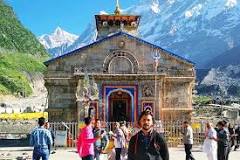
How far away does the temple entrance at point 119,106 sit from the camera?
3388 cm

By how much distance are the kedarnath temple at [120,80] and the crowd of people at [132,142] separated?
45.3 feet

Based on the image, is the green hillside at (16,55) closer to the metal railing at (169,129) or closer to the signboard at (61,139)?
the metal railing at (169,129)

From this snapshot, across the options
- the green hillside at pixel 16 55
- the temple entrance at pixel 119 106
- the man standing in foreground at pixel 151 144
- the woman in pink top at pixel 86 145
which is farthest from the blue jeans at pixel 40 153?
the green hillside at pixel 16 55

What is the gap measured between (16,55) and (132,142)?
12011 centimetres

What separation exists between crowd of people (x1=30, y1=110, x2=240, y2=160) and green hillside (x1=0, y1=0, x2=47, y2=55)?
112 m

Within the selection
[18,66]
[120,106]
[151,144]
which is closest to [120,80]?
[120,106]

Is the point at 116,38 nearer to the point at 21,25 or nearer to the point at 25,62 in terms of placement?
the point at 25,62

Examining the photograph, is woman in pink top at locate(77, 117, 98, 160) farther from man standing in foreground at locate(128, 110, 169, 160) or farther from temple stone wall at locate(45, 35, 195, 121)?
temple stone wall at locate(45, 35, 195, 121)

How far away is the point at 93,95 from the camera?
3312 centimetres

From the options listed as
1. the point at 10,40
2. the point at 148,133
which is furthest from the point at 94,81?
the point at 10,40

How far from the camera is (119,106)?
34719 mm

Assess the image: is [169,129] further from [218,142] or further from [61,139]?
[218,142]

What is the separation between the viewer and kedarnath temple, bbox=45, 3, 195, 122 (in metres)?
33.2

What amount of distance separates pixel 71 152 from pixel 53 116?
7.21m
